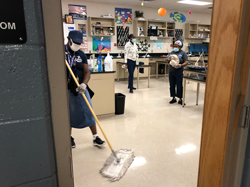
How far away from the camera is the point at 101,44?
25.1 ft

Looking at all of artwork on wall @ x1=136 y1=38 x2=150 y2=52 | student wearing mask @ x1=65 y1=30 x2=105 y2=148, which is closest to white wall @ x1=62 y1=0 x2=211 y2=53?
artwork on wall @ x1=136 y1=38 x2=150 y2=52

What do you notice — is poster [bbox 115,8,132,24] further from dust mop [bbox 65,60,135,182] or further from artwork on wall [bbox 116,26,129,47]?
dust mop [bbox 65,60,135,182]

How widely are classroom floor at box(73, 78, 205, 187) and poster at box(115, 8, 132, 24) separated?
4.64 metres

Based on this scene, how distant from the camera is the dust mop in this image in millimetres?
1927

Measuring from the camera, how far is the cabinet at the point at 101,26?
283 inches

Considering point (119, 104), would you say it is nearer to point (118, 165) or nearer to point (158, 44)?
point (118, 165)

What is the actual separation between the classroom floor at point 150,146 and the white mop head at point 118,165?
51 mm

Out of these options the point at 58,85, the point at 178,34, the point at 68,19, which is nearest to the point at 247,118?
the point at 58,85

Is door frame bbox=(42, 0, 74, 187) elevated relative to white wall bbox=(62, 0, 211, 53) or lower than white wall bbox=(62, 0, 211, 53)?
lower

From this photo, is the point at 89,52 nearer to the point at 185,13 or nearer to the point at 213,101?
the point at 185,13

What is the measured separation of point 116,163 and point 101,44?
245 inches

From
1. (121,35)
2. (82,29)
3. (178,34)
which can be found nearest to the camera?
(82,29)

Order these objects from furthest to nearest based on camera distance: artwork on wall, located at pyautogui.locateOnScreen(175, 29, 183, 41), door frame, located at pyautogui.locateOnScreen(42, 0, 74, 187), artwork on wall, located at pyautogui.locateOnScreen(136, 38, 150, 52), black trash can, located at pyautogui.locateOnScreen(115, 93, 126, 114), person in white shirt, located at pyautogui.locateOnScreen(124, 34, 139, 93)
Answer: artwork on wall, located at pyautogui.locateOnScreen(175, 29, 183, 41) < artwork on wall, located at pyautogui.locateOnScreen(136, 38, 150, 52) < person in white shirt, located at pyautogui.locateOnScreen(124, 34, 139, 93) < black trash can, located at pyautogui.locateOnScreen(115, 93, 126, 114) < door frame, located at pyautogui.locateOnScreen(42, 0, 74, 187)

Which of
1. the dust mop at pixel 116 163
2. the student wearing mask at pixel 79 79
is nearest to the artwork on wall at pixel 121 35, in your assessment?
the student wearing mask at pixel 79 79
